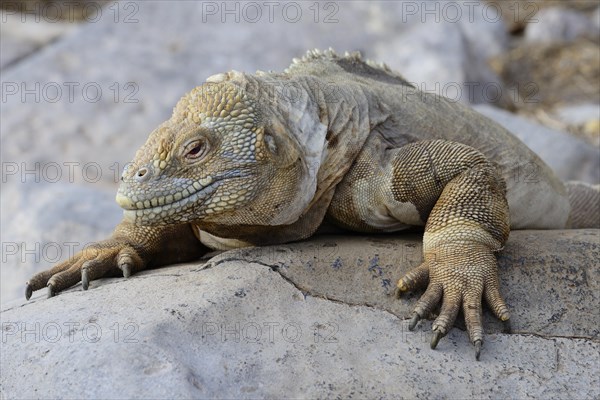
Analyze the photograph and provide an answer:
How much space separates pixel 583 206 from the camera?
775cm

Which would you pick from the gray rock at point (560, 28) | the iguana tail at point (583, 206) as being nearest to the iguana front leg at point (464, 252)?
the iguana tail at point (583, 206)

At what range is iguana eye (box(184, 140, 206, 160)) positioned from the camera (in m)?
5.05

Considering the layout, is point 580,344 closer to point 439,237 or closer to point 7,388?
point 439,237

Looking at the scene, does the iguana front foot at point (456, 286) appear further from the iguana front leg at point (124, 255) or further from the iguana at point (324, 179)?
the iguana front leg at point (124, 255)

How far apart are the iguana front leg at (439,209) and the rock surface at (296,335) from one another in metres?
0.18

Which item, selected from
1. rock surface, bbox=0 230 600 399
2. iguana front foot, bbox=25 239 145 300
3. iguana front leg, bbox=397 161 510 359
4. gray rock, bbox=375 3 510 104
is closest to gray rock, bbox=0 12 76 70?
gray rock, bbox=375 3 510 104

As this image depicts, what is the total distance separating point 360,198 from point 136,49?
880 cm

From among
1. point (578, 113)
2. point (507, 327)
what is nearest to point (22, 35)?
point (578, 113)

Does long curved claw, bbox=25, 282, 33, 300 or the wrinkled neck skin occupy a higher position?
the wrinkled neck skin

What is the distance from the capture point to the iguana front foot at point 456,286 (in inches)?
189

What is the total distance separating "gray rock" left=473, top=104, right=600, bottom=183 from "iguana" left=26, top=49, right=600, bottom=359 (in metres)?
3.12

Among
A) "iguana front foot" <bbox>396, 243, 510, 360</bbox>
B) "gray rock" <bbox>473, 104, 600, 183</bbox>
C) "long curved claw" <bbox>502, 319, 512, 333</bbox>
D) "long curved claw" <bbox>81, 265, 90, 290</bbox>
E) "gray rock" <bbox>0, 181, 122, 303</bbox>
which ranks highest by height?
"iguana front foot" <bbox>396, 243, 510, 360</bbox>

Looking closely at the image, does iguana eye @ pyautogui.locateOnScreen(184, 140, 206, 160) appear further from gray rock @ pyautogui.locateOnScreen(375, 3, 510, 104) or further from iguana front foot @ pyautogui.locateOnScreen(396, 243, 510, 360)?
gray rock @ pyautogui.locateOnScreen(375, 3, 510, 104)

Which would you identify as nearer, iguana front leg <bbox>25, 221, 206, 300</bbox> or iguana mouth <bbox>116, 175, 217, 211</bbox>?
iguana mouth <bbox>116, 175, 217, 211</bbox>
